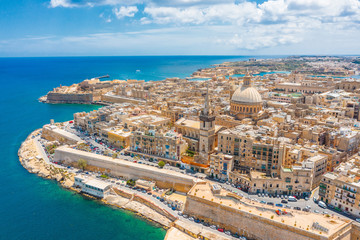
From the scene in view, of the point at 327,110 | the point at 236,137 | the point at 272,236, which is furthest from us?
the point at 327,110

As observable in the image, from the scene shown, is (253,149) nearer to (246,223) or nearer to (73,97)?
(246,223)

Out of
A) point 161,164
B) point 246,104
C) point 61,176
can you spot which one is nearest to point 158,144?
point 161,164

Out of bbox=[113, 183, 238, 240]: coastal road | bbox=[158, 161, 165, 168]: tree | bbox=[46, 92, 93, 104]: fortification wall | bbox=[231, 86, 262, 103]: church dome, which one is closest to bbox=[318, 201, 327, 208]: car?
bbox=[113, 183, 238, 240]: coastal road

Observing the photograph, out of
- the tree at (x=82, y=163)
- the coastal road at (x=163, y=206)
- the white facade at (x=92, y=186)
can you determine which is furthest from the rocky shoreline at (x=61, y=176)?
the tree at (x=82, y=163)

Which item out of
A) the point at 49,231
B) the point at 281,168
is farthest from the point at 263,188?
the point at 49,231

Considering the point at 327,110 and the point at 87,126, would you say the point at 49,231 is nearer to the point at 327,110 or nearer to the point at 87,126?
the point at 87,126

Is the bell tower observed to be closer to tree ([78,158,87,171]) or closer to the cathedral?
the cathedral
